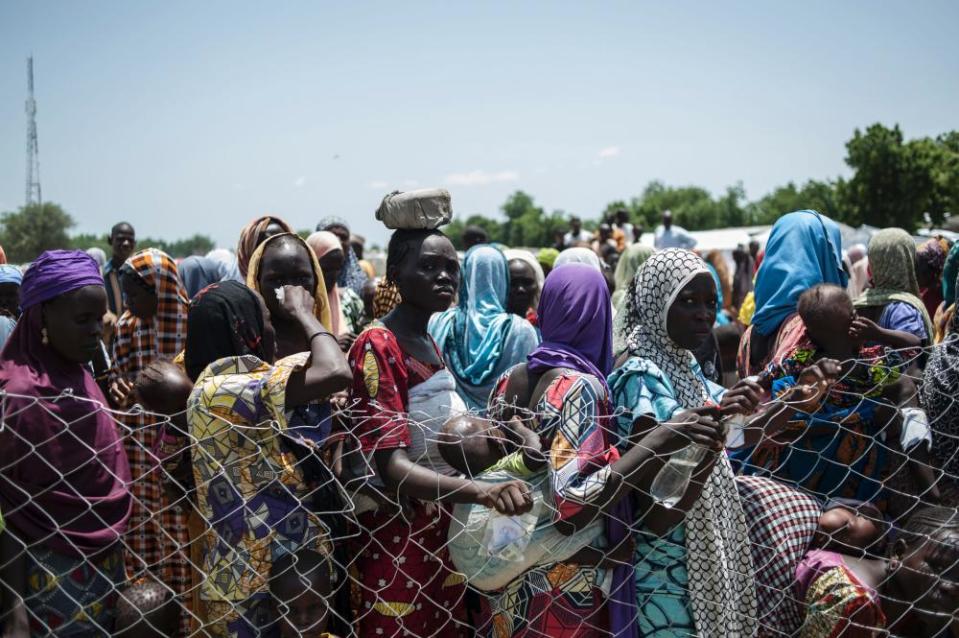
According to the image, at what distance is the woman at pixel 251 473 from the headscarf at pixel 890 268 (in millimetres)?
3812

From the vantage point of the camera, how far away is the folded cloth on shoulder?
3.18m

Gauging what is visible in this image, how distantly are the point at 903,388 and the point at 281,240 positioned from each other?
2.95 meters

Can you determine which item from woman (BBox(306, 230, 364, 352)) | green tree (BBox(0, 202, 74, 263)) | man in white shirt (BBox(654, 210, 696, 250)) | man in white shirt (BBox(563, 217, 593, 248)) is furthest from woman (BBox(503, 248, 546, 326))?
green tree (BBox(0, 202, 74, 263))

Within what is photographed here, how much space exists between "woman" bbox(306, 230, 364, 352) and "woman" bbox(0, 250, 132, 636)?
2.06 meters

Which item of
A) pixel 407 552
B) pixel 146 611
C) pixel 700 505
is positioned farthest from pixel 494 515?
pixel 146 611

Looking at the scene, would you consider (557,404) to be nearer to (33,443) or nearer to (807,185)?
(33,443)

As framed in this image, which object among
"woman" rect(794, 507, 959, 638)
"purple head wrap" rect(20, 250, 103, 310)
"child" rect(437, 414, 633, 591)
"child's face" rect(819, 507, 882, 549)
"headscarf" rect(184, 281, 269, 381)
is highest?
"purple head wrap" rect(20, 250, 103, 310)

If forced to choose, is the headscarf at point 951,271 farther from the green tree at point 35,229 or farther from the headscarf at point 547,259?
the green tree at point 35,229

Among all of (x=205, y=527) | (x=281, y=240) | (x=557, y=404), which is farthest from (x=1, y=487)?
(x=557, y=404)

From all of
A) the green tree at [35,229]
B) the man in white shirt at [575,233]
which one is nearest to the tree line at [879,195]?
the green tree at [35,229]

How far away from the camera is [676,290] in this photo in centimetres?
298

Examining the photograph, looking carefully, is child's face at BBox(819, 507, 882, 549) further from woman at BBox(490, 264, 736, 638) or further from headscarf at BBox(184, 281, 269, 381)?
headscarf at BBox(184, 281, 269, 381)

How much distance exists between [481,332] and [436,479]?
2.15 meters

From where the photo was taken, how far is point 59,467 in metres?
2.58
